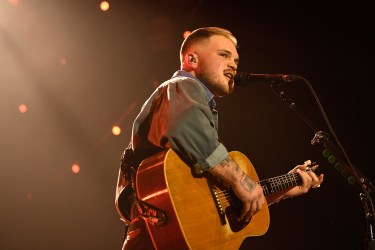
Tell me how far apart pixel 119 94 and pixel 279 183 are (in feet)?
9.77

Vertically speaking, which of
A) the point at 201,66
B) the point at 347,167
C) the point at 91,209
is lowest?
the point at 347,167

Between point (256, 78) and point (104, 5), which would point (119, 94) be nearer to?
point (104, 5)

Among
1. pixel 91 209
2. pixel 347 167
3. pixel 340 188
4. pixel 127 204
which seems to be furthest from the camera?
pixel 91 209

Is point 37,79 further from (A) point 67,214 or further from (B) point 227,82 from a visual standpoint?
(B) point 227,82

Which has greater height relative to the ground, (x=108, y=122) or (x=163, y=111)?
(x=108, y=122)

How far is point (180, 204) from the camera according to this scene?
1.84 m

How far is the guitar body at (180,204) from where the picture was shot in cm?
180

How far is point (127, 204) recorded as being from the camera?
2.25 meters

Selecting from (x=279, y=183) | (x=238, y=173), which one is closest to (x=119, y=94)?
(x=279, y=183)

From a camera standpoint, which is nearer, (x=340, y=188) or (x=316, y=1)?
(x=340, y=188)

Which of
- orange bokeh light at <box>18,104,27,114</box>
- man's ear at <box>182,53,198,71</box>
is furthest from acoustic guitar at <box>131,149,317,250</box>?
orange bokeh light at <box>18,104,27,114</box>

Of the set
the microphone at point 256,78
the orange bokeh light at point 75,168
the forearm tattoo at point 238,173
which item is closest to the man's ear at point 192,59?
the microphone at point 256,78

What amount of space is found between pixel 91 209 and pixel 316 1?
417 cm

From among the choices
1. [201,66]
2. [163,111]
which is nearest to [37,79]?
[201,66]
